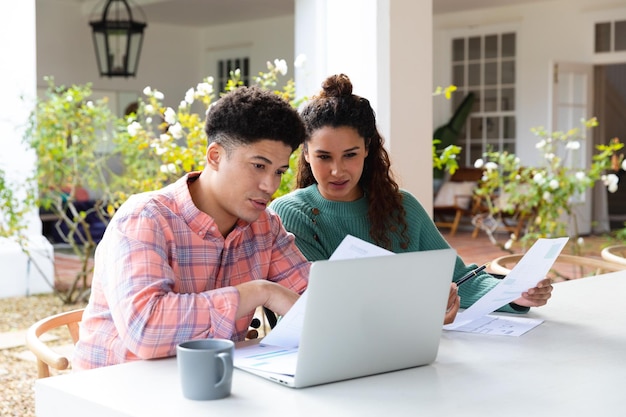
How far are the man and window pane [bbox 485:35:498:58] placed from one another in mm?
11019

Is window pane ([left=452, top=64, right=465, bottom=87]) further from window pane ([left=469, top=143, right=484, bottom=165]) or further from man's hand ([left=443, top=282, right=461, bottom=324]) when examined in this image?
man's hand ([left=443, top=282, right=461, bottom=324])

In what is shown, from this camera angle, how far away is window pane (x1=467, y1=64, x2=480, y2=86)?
13.0 metres

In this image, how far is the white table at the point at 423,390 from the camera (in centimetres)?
144

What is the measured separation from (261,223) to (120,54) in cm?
757

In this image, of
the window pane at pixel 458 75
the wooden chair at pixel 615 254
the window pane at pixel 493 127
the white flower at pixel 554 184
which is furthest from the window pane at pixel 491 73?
the wooden chair at pixel 615 254

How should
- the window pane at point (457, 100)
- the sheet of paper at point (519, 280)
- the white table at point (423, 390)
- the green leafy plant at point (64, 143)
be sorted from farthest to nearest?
the window pane at point (457, 100), the green leafy plant at point (64, 143), the sheet of paper at point (519, 280), the white table at point (423, 390)

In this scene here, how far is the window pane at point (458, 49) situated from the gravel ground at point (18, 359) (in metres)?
7.75

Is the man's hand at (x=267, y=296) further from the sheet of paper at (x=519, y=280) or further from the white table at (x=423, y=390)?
the sheet of paper at (x=519, y=280)

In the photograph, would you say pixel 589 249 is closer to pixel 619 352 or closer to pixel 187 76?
pixel 187 76

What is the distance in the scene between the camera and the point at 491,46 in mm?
12703

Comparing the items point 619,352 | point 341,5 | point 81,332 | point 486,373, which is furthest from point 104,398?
point 341,5

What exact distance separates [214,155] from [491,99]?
11.3 metres

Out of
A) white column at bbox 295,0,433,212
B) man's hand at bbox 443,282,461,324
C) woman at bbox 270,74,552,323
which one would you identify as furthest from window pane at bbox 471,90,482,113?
man's hand at bbox 443,282,461,324

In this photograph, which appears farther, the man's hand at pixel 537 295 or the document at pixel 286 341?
the man's hand at pixel 537 295
